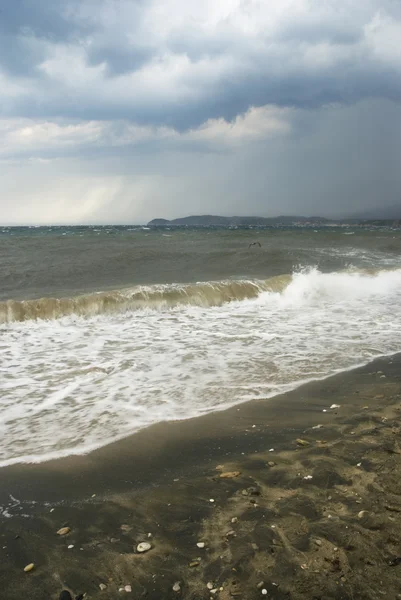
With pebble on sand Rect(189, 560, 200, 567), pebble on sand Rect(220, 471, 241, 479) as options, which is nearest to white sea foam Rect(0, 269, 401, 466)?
pebble on sand Rect(220, 471, 241, 479)

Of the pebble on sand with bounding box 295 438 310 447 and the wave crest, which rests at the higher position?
the wave crest

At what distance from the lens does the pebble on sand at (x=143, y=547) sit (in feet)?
9.76

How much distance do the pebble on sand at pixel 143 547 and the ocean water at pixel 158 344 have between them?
5.74 ft

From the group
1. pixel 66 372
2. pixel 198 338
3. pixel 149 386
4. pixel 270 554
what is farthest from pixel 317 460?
pixel 198 338

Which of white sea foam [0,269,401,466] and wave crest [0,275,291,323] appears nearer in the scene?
white sea foam [0,269,401,466]

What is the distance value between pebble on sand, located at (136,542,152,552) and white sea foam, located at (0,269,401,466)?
5.72 feet

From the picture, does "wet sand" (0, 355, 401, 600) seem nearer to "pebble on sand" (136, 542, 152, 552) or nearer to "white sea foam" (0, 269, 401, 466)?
"pebble on sand" (136, 542, 152, 552)

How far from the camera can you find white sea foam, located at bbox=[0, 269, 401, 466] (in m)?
5.25

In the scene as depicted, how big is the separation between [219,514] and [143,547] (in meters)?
0.66

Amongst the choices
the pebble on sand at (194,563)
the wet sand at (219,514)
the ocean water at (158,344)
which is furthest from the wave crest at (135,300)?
the pebble on sand at (194,563)

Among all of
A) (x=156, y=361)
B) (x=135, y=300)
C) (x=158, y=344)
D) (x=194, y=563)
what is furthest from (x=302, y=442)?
(x=135, y=300)

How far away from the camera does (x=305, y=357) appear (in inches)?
304

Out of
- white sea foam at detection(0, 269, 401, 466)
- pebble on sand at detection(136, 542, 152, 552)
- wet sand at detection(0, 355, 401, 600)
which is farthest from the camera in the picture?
white sea foam at detection(0, 269, 401, 466)

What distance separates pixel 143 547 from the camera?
3002 mm
